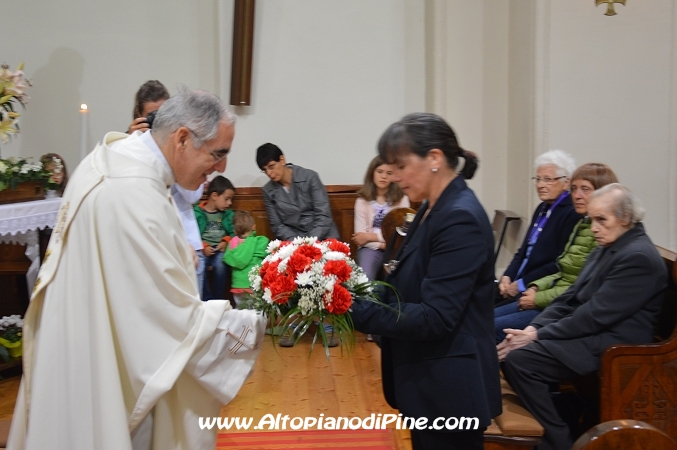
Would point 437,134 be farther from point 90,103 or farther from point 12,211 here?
point 90,103

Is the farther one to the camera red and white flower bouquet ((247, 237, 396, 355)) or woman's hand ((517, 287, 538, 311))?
woman's hand ((517, 287, 538, 311))

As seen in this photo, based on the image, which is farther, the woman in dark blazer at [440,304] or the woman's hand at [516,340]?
the woman's hand at [516,340]

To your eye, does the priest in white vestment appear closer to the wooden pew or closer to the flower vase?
the wooden pew

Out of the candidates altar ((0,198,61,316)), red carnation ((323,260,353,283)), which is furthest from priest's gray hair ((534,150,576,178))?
altar ((0,198,61,316))

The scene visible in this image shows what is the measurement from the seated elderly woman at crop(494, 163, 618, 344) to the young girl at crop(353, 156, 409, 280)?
181cm


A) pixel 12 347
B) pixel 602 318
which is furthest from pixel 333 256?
pixel 12 347

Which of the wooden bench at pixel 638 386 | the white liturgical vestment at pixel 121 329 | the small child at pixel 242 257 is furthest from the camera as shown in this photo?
the small child at pixel 242 257

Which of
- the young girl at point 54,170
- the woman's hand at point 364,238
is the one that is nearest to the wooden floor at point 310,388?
the woman's hand at point 364,238

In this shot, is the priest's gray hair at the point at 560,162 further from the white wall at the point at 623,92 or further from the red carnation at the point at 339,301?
the red carnation at the point at 339,301

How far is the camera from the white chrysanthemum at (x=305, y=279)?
6.99 feet

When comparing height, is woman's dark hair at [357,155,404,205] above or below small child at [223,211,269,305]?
above

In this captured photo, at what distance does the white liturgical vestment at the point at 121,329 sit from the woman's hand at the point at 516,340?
1823 mm

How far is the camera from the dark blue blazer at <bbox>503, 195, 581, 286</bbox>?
438 centimetres

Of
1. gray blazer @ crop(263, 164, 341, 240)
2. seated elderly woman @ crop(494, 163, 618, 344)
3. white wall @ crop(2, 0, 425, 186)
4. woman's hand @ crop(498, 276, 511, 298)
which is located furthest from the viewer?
white wall @ crop(2, 0, 425, 186)
